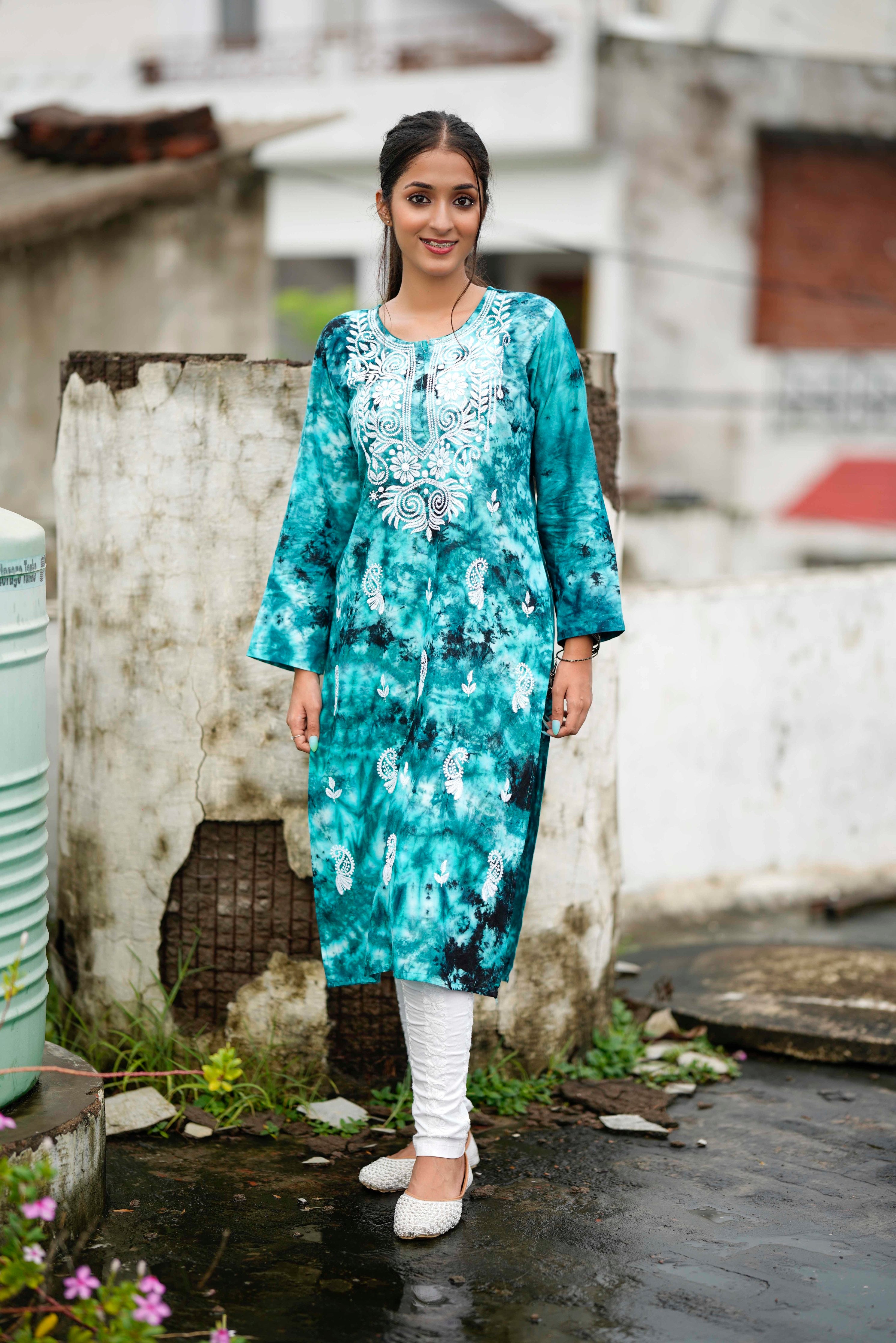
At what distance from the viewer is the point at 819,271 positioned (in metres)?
16.7

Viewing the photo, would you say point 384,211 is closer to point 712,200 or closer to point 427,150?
point 427,150

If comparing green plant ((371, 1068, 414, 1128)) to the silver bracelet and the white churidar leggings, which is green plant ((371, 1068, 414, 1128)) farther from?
the silver bracelet

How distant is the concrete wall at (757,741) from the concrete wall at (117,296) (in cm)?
363

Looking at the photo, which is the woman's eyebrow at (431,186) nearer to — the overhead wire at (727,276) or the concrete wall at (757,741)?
the concrete wall at (757,741)

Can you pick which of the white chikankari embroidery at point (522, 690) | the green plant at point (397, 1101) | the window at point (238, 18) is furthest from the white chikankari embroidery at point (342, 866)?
the window at point (238, 18)

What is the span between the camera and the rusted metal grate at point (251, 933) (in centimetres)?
319

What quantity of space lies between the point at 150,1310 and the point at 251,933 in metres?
1.35

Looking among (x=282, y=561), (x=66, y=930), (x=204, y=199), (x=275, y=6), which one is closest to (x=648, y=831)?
(x=66, y=930)

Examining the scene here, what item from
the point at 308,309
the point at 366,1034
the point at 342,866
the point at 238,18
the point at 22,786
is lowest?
the point at 366,1034

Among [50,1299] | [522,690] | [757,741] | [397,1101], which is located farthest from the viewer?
[757,741]

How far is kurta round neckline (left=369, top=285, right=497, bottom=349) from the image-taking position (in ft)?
8.58

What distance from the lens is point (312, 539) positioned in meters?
2.72

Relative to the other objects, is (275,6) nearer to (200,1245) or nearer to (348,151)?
(348,151)

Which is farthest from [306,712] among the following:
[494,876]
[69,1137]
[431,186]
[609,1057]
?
[609,1057]
